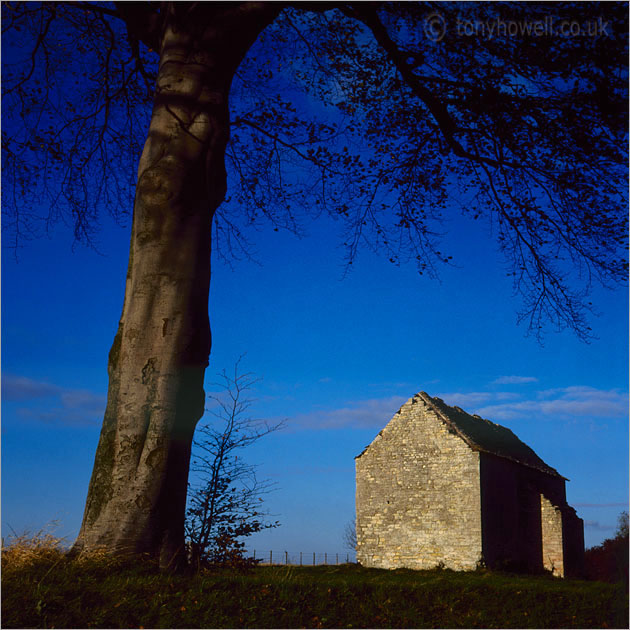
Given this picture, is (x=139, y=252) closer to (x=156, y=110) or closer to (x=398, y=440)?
(x=156, y=110)

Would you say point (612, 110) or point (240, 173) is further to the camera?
point (240, 173)

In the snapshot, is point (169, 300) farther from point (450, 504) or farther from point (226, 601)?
point (450, 504)

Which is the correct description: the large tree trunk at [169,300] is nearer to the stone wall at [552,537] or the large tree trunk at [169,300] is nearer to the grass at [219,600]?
the grass at [219,600]

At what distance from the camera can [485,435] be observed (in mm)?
28859

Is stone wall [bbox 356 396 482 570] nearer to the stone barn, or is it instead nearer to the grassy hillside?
the stone barn

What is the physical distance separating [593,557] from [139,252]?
30.7 metres

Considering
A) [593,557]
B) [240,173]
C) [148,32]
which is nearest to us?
[148,32]

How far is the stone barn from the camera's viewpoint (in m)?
24.5

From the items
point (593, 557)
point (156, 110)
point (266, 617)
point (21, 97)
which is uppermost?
point (21, 97)

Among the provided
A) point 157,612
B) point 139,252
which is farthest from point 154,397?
point 157,612

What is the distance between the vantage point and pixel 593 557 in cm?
2989

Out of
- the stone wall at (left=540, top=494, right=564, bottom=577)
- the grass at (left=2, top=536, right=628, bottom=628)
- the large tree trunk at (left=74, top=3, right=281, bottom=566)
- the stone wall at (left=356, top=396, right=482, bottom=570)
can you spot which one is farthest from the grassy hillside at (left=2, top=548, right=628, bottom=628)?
→ the stone wall at (left=540, top=494, right=564, bottom=577)

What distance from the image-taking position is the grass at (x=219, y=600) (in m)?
4.95

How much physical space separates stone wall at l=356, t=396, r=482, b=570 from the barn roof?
0.35m
